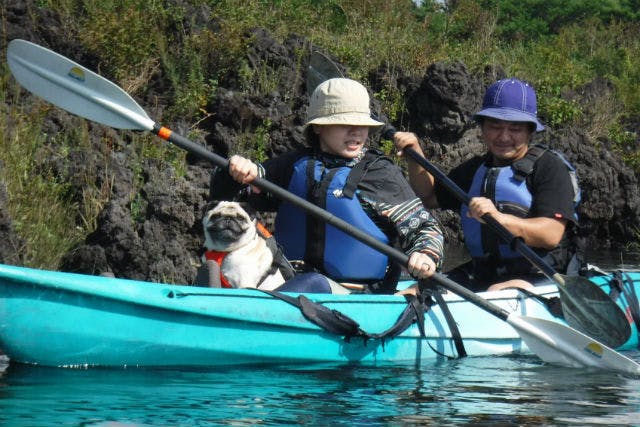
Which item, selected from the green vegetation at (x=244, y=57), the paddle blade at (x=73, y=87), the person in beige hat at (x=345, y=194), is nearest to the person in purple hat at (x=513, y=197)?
the person in beige hat at (x=345, y=194)

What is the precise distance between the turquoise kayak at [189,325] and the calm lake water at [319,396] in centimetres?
7

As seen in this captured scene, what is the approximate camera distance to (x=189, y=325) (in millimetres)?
5086

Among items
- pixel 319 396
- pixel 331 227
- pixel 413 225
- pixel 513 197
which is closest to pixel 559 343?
pixel 513 197

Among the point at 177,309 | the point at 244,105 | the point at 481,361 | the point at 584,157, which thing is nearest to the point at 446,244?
the point at 584,157

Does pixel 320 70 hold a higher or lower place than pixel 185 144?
higher

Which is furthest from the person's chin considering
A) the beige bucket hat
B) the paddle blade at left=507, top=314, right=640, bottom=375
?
the paddle blade at left=507, top=314, right=640, bottom=375

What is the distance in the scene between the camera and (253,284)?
548 cm

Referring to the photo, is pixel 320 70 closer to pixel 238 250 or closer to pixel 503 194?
pixel 503 194

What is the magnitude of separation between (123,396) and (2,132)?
A: 12.6 feet

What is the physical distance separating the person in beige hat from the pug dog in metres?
0.18

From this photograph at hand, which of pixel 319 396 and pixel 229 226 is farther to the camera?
pixel 229 226

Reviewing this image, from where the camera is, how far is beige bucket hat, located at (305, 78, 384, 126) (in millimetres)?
5430

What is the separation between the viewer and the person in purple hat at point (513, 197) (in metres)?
5.84

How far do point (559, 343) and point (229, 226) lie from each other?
1.71 metres
